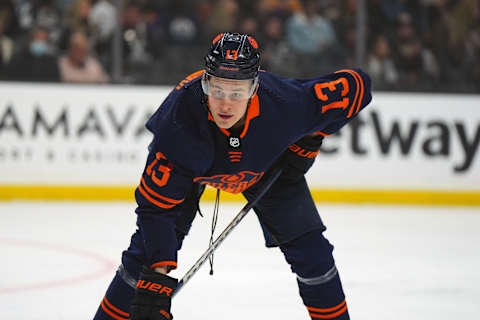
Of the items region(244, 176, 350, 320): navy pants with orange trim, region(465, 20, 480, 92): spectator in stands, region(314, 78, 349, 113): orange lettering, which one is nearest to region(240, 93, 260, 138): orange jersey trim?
region(314, 78, 349, 113): orange lettering

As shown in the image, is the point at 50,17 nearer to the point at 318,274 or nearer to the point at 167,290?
the point at 318,274

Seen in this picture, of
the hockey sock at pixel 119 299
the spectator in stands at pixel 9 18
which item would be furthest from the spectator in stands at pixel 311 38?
the hockey sock at pixel 119 299

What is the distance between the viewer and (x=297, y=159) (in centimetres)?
250

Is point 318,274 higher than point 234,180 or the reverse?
the reverse

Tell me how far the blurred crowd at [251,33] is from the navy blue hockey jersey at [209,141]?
3.98 meters

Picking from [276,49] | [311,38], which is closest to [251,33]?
[276,49]

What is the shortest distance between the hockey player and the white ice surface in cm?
82

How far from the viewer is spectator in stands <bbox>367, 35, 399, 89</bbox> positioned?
6590mm

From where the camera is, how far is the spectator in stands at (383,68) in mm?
6590

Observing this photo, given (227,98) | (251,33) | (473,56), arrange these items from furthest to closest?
(473,56) → (251,33) → (227,98)

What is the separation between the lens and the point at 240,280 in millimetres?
3881

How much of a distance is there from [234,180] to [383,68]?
446cm

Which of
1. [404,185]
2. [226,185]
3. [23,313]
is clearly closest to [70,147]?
[404,185]

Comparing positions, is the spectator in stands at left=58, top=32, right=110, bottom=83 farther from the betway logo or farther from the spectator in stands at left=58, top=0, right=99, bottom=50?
the betway logo
